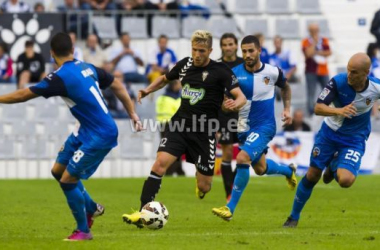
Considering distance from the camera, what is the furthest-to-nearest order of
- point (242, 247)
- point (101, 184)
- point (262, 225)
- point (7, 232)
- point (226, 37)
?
point (101, 184) < point (226, 37) < point (262, 225) < point (7, 232) < point (242, 247)

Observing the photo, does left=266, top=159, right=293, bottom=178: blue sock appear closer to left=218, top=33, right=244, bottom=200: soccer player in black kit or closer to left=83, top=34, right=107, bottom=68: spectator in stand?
left=218, top=33, right=244, bottom=200: soccer player in black kit

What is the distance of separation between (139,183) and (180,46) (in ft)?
23.4

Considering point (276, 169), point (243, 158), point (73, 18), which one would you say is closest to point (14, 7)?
point (73, 18)

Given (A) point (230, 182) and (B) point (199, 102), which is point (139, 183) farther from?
(B) point (199, 102)

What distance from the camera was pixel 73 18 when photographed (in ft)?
90.9

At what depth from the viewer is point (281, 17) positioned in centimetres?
3034

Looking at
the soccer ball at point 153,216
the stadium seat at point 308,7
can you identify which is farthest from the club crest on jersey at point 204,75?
the stadium seat at point 308,7

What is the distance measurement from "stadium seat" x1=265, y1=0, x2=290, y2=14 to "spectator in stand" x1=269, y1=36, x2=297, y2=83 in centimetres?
310

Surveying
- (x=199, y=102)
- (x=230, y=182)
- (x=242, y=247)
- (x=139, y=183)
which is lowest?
(x=139, y=183)

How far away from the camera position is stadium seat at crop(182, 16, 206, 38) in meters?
28.7

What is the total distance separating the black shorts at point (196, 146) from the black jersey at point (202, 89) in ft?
0.51

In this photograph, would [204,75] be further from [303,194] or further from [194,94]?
[303,194]

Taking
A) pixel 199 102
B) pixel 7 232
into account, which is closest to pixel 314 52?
pixel 199 102

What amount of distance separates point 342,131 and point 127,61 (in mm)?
14515
